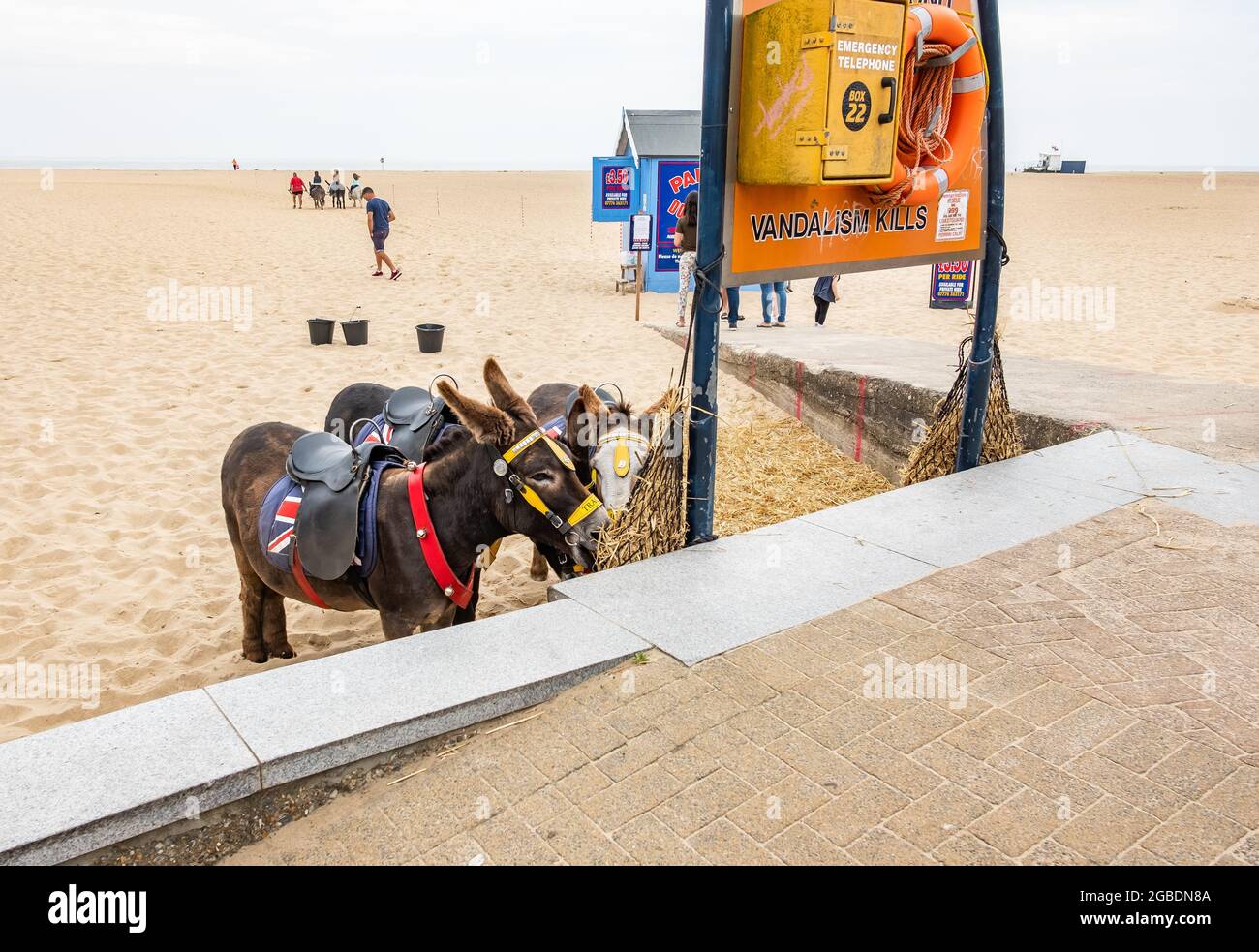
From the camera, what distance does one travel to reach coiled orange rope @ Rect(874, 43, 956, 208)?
4816 millimetres

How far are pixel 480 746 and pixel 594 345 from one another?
418 inches

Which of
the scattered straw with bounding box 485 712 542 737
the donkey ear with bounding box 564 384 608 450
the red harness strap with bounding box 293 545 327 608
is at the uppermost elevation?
the donkey ear with bounding box 564 384 608 450

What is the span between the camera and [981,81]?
5043mm

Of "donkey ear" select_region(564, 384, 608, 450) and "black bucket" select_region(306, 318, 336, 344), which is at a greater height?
"black bucket" select_region(306, 318, 336, 344)

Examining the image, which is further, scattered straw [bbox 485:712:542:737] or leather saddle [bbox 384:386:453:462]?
leather saddle [bbox 384:386:453:462]

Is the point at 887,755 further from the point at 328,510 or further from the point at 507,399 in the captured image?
the point at 328,510

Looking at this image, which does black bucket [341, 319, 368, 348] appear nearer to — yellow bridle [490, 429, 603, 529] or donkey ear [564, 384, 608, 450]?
donkey ear [564, 384, 608, 450]

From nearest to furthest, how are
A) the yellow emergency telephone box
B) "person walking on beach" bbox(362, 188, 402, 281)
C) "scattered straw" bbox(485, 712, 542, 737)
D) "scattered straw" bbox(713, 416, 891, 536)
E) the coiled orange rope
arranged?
1. "scattered straw" bbox(485, 712, 542, 737)
2. the yellow emergency telephone box
3. the coiled orange rope
4. "scattered straw" bbox(713, 416, 891, 536)
5. "person walking on beach" bbox(362, 188, 402, 281)

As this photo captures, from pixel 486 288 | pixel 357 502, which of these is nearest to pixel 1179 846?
pixel 357 502

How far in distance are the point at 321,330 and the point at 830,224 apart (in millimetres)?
9490

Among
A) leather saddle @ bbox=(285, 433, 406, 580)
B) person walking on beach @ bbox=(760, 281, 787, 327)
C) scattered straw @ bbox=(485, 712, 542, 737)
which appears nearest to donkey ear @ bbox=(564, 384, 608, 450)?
leather saddle @ bbox=(285, 433, 406, 580)

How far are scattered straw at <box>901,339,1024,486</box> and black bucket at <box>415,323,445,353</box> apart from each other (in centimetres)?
768

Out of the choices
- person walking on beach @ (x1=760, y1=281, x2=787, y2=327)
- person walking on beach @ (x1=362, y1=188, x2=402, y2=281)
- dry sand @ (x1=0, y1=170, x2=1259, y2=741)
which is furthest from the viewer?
person walking on beach @ (x1=362, y1=188, x2=402, y2=281)

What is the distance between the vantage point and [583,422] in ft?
14.9
